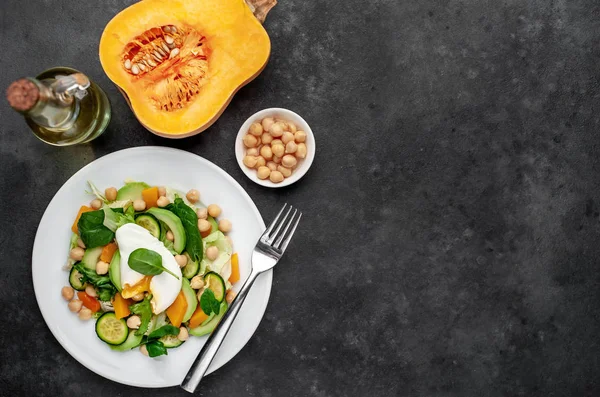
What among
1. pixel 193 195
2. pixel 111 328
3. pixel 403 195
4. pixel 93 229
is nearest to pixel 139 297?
pixel 111 328

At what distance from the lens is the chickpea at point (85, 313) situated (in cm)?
183

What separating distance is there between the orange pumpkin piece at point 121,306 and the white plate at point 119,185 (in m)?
0.12

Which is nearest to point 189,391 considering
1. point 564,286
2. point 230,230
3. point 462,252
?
point 230,230

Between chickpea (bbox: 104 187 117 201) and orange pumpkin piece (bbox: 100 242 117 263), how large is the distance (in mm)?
138

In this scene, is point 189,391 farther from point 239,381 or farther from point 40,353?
point 40,353

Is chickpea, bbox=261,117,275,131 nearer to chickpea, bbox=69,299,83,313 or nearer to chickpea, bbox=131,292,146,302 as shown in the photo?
chickpea, bbox=131,292,146,302

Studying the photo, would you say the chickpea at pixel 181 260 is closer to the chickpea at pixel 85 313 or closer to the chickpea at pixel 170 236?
the chickpea at pixel 170 236

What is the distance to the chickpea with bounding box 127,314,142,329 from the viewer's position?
180cm

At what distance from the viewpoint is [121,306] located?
180 centimetres

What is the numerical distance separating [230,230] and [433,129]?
73 centimetres

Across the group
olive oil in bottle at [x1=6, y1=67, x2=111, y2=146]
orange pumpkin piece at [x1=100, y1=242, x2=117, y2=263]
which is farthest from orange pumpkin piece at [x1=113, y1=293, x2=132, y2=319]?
olive oil in bottle at [x1=6, y1=67, x2=111, y2=146]

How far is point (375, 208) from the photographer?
198cm

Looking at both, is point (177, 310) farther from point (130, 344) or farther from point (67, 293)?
point (67, 293)

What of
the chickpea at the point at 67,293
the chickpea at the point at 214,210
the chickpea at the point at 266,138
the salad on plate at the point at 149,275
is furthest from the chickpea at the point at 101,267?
the chickpea at the point at 266,138
